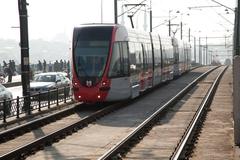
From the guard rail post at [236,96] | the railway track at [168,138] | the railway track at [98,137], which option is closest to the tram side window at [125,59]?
the railway track at [98,137]

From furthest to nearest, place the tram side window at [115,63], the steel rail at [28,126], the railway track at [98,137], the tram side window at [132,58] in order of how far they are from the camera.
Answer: the tram side window at [132,58] → the tram side window at [115,63] → the steel rail at [28,126] → the railway track at [98,137]

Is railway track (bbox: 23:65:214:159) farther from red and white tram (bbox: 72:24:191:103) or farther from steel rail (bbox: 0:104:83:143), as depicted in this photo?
steel rail (bbox: 0:104:83:143)

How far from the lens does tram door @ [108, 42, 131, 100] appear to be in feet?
77.8

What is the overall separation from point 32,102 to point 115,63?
3.62m

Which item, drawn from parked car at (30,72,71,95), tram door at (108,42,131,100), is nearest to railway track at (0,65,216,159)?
tram door at (108,42,131,100)

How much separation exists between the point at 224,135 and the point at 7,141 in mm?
5919

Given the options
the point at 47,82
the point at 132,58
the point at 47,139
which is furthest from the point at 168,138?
the point at 47,82

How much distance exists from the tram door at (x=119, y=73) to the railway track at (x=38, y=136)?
140 centimetres

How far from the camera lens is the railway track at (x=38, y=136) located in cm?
1327

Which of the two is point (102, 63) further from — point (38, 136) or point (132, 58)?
point (38, 136)

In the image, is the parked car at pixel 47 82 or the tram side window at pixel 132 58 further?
the parked car at pixel 47 82

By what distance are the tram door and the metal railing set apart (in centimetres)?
270

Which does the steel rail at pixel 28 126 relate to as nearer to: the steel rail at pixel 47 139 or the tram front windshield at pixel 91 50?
the steel rail at pixel 47 139

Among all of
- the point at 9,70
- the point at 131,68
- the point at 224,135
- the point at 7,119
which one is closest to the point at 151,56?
the point at 131,68
